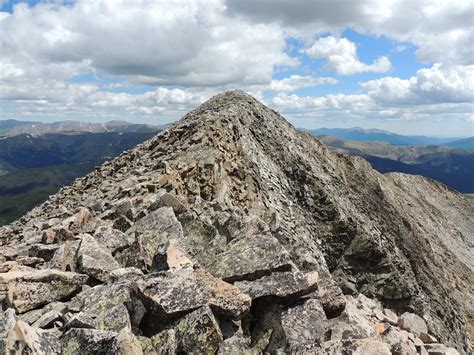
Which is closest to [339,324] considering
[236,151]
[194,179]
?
[194,179]

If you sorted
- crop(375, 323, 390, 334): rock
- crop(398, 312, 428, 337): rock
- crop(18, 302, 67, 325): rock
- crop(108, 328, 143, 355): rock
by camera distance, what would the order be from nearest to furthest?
crop(108, 328, 143, 355): rock → crop(18, 302, 67, 325): rock → crop(375, 323, 390, 334): rock → crop(398, 312, 428, 337): rock

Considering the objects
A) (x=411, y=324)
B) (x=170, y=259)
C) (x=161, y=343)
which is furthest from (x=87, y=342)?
(x=411, y=324)

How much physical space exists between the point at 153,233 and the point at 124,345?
8.63 meters

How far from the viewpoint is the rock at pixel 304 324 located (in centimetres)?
1212

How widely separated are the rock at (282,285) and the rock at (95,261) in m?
5.12

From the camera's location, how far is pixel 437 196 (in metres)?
128

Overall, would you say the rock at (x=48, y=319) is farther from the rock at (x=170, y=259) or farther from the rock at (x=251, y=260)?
the rock at (x=251, y=260)

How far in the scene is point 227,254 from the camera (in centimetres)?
1579

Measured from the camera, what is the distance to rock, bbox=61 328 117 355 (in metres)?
10.6

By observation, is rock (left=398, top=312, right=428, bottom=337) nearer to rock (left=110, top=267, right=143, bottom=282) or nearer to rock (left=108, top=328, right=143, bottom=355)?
rock (left=110, top=267, right=143, bottom=282)

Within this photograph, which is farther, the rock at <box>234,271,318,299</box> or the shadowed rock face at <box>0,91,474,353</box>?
the rock at <box>234,271,318,299</box>

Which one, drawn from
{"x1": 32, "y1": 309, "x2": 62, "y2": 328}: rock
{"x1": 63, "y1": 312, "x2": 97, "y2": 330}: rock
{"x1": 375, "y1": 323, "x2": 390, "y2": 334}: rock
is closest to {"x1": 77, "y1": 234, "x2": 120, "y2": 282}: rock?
{"x1": 32, "y1": 309, "x2": 62, "y2": 328}: rock

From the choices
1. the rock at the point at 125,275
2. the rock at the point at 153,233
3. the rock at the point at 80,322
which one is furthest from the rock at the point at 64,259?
the rock at the point at 80,322

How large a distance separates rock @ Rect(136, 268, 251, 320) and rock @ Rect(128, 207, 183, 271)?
356 cm
